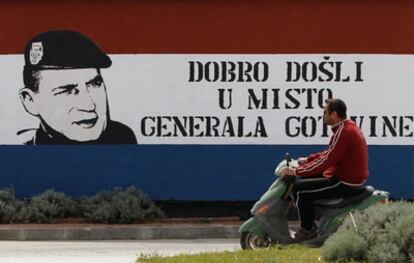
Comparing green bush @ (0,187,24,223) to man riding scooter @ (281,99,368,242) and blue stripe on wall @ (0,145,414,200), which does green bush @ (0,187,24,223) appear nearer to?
blue stripe on wall @ (0,145,414,200)

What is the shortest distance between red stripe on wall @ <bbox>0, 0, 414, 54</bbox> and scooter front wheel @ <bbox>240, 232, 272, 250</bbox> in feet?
18.6

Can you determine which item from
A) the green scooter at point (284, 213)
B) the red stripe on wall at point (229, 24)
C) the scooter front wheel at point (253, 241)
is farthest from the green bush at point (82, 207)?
the green scooter at point (284, 213)

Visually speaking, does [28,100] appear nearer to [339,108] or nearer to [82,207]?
[82,207]

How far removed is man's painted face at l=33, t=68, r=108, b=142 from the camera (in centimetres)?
1609

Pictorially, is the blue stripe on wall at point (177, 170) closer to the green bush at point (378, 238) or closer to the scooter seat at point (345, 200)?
the scooter seat at point (345, 200)

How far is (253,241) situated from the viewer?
1097 centimetres

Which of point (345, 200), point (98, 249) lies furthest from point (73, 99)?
point (345, 200)

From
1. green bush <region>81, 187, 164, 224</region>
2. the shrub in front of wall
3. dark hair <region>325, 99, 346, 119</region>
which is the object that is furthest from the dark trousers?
the shrub in front of wall

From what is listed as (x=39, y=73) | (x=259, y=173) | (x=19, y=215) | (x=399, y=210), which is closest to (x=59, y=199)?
(x=19, y=215)

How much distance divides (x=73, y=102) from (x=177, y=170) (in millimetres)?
1994

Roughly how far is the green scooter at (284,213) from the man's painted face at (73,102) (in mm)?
5733

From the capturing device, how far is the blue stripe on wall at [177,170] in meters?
16.1

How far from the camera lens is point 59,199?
15.6m

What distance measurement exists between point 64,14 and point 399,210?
8508 millimetres
